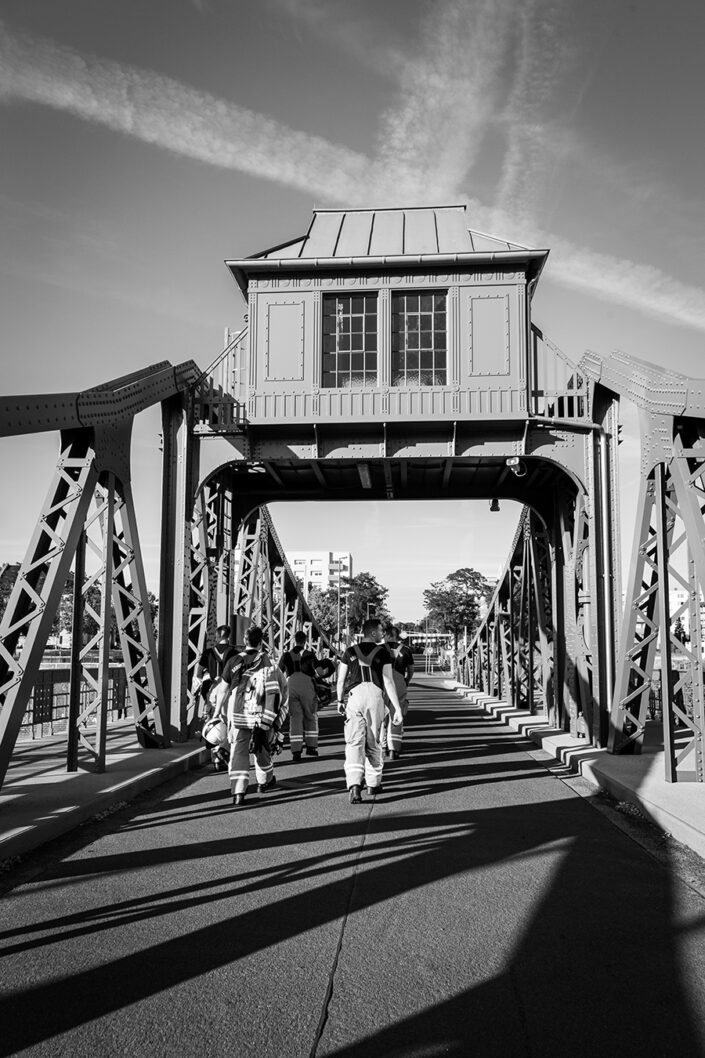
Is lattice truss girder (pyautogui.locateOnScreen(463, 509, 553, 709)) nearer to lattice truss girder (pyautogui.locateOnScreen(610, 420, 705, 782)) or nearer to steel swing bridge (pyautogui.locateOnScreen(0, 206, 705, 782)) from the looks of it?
steel swing bridge (pyautogui.locateOnScreen(0, 206, 705, 782))

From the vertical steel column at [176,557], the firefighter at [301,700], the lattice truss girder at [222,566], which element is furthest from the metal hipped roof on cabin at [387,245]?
the firefighter at [301,700]

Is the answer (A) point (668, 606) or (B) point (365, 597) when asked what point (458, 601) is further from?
(A) point (668, 606)

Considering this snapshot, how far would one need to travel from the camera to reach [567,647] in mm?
17328

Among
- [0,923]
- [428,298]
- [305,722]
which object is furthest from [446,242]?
[0,923]

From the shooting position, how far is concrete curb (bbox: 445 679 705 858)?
7941mm

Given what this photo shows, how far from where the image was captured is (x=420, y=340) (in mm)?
16938

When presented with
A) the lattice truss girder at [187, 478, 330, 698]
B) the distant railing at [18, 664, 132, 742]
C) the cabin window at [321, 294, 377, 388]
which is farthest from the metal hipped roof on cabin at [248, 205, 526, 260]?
the distant railing at [18, 664, 132, 742]

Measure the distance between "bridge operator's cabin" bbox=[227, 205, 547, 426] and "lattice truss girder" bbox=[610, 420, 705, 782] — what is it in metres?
5.11

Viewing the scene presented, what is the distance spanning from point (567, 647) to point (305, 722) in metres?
5.27

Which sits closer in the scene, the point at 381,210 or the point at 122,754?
the point at 122,754

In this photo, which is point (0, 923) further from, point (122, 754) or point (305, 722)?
point (305, 722)

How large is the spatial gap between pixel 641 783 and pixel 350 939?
5.91 metres

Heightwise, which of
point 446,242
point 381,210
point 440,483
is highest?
point 381,210

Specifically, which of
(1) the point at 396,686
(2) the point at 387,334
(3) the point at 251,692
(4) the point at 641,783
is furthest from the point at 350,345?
(4) the point at 641,783
